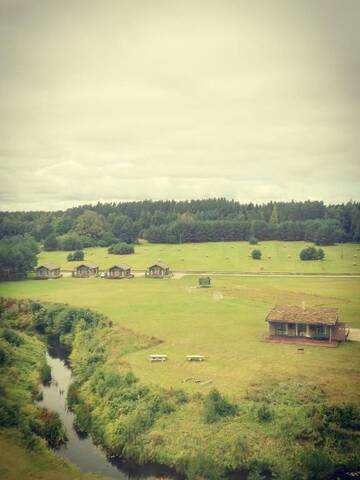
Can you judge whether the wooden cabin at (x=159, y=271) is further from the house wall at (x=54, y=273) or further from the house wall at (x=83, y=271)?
the house wall at (x=54, y=273)

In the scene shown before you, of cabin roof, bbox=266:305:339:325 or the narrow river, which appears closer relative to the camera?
the narrow river

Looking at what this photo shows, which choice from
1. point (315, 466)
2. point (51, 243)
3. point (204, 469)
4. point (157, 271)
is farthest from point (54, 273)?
point (315, 466)

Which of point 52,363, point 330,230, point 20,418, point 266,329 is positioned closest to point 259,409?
point 20,418

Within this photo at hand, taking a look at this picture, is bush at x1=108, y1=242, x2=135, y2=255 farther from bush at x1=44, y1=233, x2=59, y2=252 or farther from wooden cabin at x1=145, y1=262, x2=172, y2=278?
wooden cabin at x1=145, y1=262, x2=172, y2=278

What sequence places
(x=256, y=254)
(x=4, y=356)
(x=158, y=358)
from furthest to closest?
1. (x=256, y=254)
2. (x=4, y=356)
3. (x=158, y=358)

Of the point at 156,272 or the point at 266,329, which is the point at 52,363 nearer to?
the point at 266,329

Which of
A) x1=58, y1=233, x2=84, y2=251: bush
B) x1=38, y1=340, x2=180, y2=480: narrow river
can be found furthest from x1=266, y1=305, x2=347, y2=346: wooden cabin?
x1=58, y1=233, x2=84, y2=251: bush

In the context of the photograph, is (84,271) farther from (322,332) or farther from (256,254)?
(322,332)
